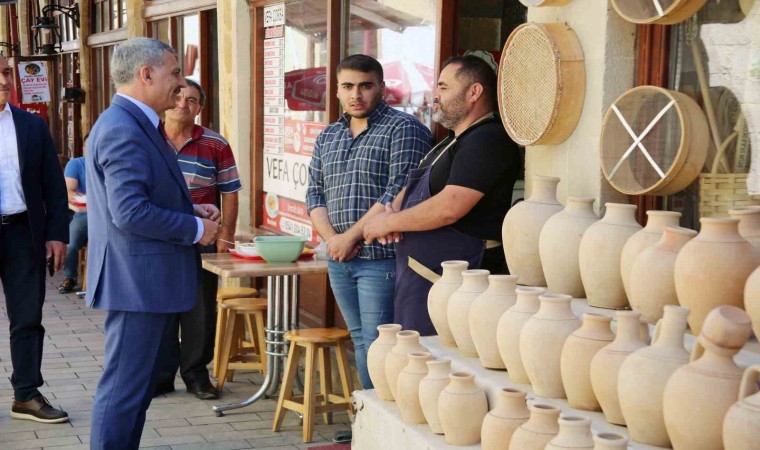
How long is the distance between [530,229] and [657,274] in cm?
71

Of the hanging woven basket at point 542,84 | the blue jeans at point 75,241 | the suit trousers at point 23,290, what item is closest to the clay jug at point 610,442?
the hanging woven basket at point 542,84

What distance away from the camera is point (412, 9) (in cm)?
520

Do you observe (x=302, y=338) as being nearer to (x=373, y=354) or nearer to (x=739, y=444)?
(x=373, y=354)

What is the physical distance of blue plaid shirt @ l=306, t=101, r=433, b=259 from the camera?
14.6ft

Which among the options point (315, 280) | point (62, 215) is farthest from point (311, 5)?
point (62, 215)

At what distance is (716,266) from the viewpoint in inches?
100

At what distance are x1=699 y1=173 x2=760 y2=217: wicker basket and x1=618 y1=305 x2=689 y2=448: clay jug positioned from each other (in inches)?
38.6

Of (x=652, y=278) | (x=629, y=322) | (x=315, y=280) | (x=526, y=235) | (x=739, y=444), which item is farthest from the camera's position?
(x=315, y=280)

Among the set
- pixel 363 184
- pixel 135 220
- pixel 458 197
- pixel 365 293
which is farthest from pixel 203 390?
pixel 458 197

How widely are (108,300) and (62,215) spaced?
153cm

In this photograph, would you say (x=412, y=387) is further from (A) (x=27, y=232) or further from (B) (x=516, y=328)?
(A) (x=27, y=232)

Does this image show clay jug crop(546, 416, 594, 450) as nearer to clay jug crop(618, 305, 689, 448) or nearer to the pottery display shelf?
clay jug crop(618, 305, 689, 448)

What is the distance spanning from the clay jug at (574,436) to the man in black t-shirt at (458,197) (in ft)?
4.95

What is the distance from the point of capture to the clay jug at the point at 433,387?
9.54 ft
